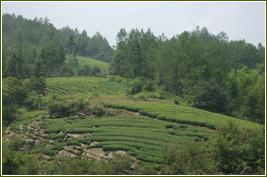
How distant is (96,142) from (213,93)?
26898 mm

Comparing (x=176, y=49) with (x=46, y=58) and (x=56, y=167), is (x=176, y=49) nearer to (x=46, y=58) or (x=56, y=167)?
Answer: (x=46, y=58)

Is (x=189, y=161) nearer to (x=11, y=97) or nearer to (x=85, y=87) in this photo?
(x=11, y=97)

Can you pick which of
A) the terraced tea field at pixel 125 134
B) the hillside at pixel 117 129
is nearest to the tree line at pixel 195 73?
the hillside at pixel 117 129

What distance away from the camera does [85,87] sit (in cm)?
8288

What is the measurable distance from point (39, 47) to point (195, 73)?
6007 centimetres

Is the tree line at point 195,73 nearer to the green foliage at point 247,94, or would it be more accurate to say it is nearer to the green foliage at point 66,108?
the green foliage at point 247,94

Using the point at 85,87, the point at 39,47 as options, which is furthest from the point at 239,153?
the point at 39,47

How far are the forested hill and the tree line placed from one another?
14.8 metres

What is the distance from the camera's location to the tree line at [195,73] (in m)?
Answer: 71.1

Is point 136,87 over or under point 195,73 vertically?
under

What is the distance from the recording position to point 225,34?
155m

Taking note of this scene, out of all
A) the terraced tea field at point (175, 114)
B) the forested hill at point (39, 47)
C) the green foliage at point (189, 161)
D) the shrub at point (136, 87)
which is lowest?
the green foliage at point (189, 161)

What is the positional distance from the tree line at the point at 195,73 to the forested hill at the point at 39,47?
1478cm

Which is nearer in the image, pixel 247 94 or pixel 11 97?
pixel 11 97
